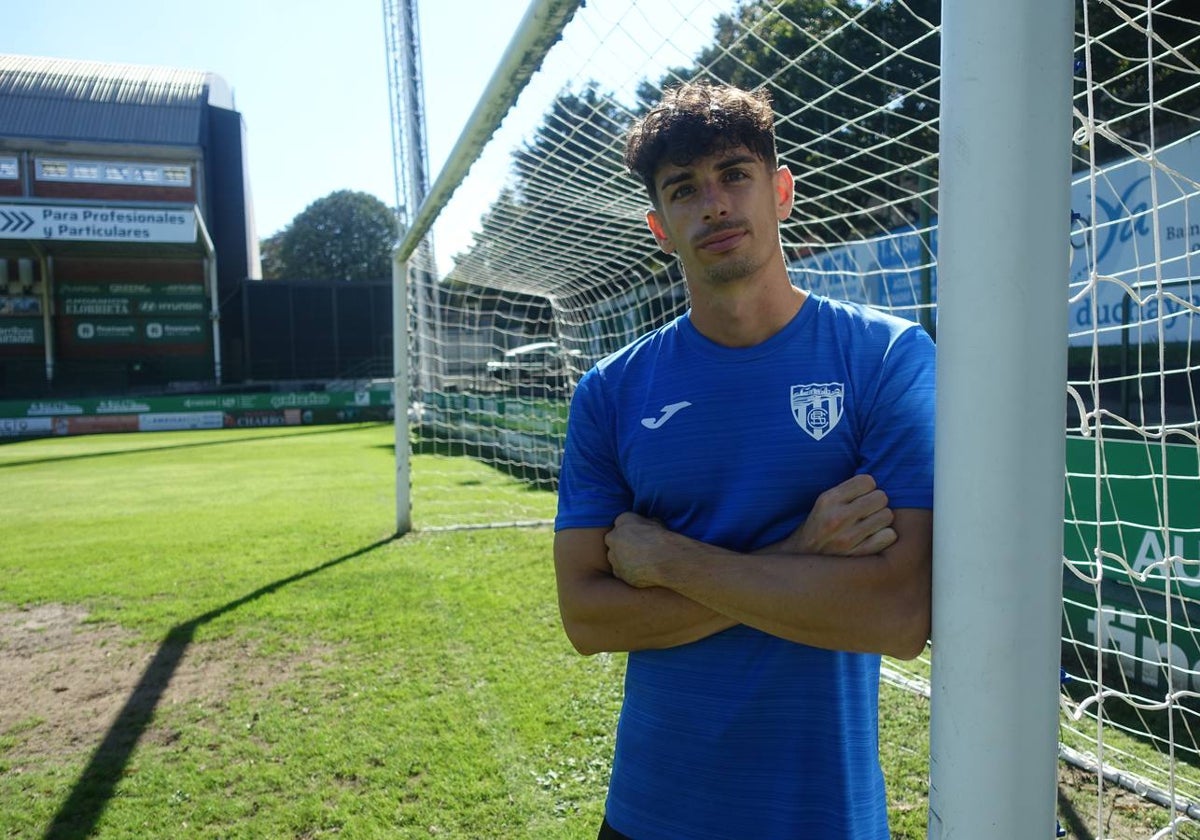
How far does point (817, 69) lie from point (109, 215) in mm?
28498

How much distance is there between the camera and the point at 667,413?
1484 mm

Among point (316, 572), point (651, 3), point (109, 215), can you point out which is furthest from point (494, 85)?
point (109, 215)

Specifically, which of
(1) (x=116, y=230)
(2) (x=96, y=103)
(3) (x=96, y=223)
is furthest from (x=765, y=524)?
(2) (x=96, y=103)

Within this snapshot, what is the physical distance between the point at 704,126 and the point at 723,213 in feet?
0.49

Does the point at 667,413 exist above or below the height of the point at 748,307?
below

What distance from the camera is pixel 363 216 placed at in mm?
61500

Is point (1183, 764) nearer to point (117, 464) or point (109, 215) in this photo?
point (117, 464)

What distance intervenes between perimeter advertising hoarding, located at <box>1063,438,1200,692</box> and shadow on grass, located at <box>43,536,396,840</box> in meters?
3.67

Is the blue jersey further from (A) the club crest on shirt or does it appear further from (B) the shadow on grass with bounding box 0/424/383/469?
(B) the shadow on grass with bounding box 0/424/383/469

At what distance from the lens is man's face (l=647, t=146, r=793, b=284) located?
4.66 ft

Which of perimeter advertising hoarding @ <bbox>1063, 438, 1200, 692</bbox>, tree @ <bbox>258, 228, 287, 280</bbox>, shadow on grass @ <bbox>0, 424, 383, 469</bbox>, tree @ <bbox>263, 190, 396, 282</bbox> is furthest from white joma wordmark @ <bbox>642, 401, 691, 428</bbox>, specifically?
tree @ <bbox>258, 228, 287, 280</bbox>

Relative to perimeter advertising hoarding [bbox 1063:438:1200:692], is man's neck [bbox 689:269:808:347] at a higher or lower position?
higher

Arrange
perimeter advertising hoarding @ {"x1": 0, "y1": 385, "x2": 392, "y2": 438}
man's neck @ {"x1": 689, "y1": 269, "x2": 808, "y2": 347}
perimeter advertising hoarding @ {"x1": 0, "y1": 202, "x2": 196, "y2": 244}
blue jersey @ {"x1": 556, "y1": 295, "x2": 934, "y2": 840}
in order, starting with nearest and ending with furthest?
blue jersey @ {"x1": 556, "y1": 295, "x2": 934, "y2": 840} → man's neck @ {"x1": 689, "y1": 269, "x2": 808, "y2": 347} → perimeter advertising hoarding @ {"x1": 0, "y1": 385, "x2": 392, "y2": 438} → perimeter advertising hoarding @ {"x1": 0, "y1": 202, "x2": 196, "y2": 244}

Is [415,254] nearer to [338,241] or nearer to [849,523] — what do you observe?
[849,523]
